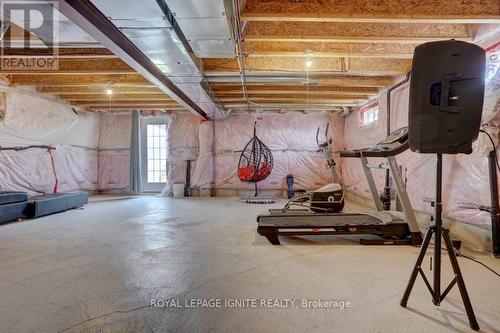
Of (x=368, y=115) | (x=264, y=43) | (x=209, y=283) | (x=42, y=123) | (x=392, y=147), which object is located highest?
(x=264, y=43)

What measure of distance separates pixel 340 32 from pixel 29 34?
3737mm

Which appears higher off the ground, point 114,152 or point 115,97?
point 115,97

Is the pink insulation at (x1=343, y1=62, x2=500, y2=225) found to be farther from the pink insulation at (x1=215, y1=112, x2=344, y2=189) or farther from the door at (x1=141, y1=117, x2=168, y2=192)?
the door at (x1=141, y1=117, x2=168, y2=192)

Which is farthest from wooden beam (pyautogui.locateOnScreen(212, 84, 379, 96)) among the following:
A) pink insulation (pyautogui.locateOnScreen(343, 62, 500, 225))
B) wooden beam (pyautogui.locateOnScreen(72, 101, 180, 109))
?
wooden beam (pyautogui.locateOnScreen(72, 101, 180, 109))

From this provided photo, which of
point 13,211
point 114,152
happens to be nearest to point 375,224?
point 13,211

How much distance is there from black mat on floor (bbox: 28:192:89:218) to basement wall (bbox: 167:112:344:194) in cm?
276

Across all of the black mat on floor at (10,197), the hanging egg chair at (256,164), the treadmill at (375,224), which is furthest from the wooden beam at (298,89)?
the black mat on floor at (10,197)

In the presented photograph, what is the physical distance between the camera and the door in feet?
25.8

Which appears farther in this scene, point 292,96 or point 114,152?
point 114,152

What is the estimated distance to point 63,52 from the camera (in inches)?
136

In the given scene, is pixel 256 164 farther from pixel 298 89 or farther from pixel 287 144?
pixel 298 89

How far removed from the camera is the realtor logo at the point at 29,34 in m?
2.45

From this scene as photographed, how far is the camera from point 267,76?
425 cm

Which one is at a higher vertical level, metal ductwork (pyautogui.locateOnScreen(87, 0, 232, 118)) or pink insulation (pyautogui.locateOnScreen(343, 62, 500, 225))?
metal ductwork (pyautogui.locateOnScreen(87, 0, 232, 118))
